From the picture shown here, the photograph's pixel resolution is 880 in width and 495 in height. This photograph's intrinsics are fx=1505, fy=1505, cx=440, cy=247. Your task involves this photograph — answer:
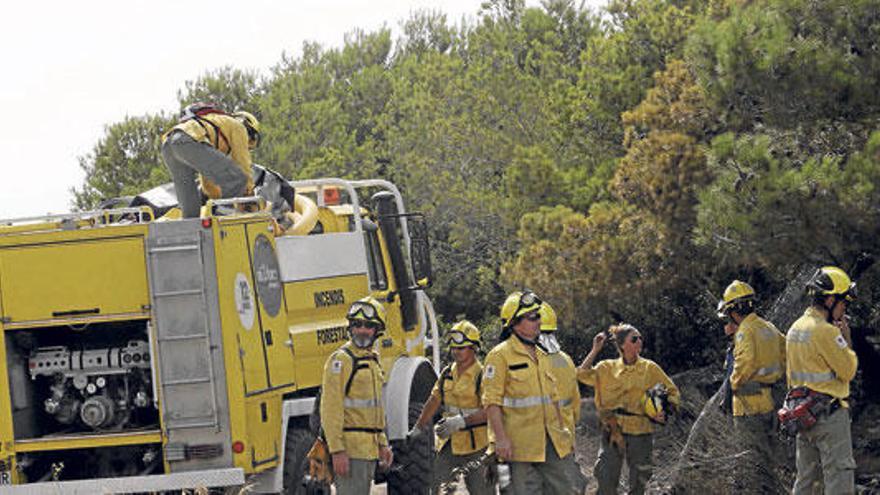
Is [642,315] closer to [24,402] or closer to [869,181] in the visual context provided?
[869,181]

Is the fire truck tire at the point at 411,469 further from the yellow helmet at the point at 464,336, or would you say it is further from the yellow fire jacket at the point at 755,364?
the yellow fire jacket at the point at 755,364

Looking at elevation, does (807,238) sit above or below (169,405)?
above

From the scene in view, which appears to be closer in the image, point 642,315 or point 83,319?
Answer: point 83,319

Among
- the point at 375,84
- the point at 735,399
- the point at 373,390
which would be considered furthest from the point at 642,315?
the point at 375,84

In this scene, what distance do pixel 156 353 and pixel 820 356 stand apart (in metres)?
4.40

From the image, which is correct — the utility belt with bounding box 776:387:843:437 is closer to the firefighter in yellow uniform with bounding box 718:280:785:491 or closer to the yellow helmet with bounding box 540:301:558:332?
the firefighter in yellow uniform with bounding box 718:280:785:491

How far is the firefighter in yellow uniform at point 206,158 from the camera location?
11516 mm

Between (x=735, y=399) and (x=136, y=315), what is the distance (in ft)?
14.5

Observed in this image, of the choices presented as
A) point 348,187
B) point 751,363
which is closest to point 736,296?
point 751,363

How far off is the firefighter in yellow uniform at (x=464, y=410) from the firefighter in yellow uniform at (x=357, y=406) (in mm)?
723

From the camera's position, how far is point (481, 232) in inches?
1184

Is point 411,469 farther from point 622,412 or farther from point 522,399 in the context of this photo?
point 522,399

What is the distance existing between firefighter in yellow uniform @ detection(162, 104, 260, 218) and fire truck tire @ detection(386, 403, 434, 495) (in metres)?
2.39

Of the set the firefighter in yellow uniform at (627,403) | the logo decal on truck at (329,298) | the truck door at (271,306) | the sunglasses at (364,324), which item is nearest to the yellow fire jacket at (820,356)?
the firefighter in yellow uniform at (627,403)
